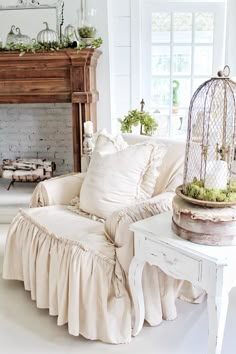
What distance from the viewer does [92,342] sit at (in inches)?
80.4

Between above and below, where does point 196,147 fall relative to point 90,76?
below

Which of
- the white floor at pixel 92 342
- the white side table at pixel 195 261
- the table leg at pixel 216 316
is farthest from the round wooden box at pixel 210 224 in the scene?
the white floor at pixel 92 342

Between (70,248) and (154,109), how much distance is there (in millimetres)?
2463

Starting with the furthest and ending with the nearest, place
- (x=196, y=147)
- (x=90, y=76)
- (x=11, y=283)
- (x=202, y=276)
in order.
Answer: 1. (x=90, y=76)
2. (x=11, y=283)
3. (x=196, y=147)
4. (x=202, y=276)

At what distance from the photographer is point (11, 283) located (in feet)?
8.58

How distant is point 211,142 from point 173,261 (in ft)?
1.91

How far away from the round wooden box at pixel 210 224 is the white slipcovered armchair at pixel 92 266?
0.40m

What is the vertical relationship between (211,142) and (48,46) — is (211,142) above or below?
below

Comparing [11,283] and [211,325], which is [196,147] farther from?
[11,283]

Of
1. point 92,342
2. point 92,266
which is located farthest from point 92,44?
point 92,342

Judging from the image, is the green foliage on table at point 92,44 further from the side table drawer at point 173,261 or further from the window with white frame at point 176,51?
the side table drawer at point 173,261

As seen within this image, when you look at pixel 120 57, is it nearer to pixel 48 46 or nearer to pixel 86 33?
pixel 86 33

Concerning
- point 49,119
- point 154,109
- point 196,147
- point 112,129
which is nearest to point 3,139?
point 49,119

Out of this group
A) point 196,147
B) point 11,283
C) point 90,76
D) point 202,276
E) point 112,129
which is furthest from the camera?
point 112,129
